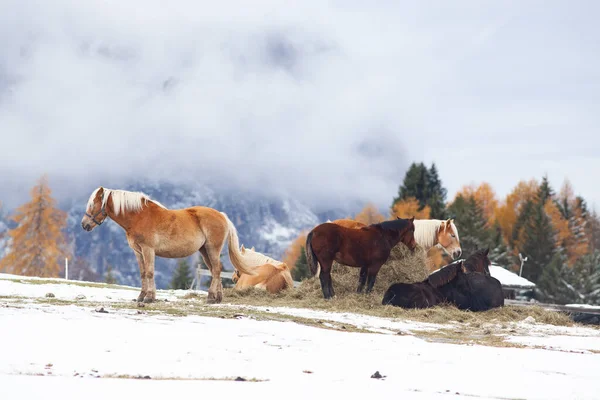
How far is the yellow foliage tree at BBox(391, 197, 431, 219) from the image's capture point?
5556cm

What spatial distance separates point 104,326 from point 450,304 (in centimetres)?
805

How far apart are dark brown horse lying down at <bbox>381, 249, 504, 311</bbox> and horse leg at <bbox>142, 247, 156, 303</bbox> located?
4.30 m

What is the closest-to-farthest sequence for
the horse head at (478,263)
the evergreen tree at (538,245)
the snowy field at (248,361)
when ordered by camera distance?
1. the snowy field at (248,361)
2. the horse head at (478,263)
3. the evergreen tree at (538,245)

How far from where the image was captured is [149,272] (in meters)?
11.1

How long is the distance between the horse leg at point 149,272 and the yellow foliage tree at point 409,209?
149ft

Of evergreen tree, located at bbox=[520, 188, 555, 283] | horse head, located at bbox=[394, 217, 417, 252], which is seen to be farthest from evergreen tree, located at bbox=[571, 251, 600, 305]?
horse head, located at bbox=[394, 217, 417, 252]

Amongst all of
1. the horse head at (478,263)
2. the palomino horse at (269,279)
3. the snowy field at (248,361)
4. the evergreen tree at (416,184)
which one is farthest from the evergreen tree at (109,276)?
the snowy field at (248,361)

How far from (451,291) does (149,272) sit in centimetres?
607

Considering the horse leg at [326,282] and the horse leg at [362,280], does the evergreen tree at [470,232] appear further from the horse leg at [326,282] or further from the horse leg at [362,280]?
the horse leg at [326,282]

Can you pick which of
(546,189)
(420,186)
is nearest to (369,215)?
(420,186)

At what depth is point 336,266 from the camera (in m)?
14.5

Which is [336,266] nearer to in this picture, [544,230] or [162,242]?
[162,242]

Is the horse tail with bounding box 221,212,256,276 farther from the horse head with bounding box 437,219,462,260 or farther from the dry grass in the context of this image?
the horse head with bounding box 437,219,462,260

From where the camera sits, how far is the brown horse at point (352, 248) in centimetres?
1310
